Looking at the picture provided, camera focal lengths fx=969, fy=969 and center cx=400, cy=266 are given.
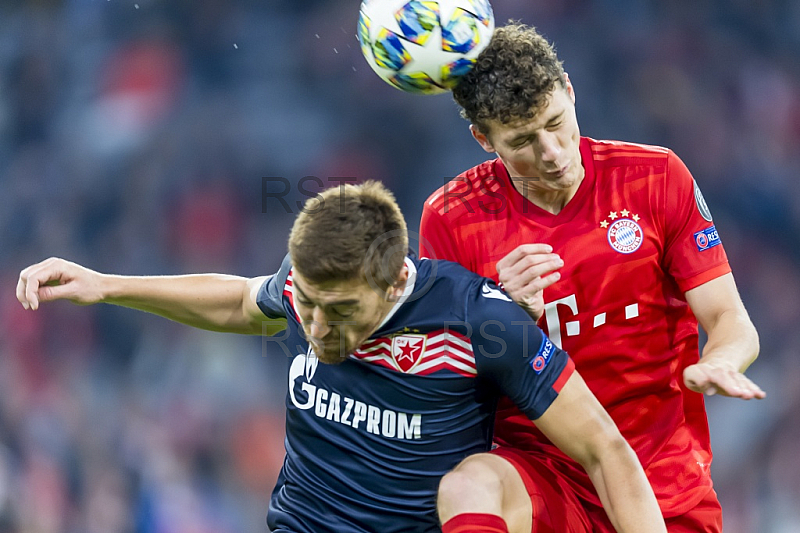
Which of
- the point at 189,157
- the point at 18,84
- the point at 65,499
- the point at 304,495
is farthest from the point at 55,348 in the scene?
the point at 304,495

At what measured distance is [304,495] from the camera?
10.3 feet

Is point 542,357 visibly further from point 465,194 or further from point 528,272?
point 465,194

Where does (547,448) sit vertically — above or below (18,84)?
below

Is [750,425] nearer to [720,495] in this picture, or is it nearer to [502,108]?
[720,495]

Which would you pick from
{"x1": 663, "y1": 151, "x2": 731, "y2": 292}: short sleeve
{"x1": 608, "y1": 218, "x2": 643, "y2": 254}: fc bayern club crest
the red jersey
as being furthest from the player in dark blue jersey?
{"x1": 663, "y1": 151, "x2": 731, "y2": 292}: short sleeve

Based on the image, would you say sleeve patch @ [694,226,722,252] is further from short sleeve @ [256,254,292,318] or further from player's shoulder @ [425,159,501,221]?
short sleeve @ [256,254,292,318]

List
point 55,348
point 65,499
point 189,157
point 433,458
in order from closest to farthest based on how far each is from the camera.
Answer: point 433,458 < point 65,499 < point 55,348 < point 189,157

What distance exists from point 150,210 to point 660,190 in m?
4.71

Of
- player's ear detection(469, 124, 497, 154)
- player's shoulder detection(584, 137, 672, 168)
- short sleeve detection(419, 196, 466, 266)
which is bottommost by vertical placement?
short sleeve detection(419, 196, 466, 266)

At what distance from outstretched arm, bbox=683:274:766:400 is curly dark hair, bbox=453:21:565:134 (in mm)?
851

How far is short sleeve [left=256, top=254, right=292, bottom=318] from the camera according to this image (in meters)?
3.26

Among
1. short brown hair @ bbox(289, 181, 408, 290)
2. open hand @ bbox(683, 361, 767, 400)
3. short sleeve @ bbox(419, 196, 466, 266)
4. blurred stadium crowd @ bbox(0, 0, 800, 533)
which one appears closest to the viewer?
open hand @ bbox(683, 361, 767, 400)

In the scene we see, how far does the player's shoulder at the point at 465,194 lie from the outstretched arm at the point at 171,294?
2.30ft

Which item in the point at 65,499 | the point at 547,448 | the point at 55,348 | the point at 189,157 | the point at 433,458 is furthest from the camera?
the point at 189,157
